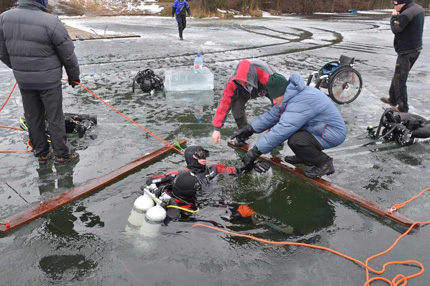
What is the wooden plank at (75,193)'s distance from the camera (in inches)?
131

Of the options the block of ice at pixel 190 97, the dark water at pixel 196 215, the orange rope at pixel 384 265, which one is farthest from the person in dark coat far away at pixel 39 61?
the block of ice at pixel 190 97

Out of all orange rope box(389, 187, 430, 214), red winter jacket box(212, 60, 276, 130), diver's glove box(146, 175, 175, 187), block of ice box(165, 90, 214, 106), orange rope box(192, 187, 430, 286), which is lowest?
orange rope box(192, 187, 430, 286)

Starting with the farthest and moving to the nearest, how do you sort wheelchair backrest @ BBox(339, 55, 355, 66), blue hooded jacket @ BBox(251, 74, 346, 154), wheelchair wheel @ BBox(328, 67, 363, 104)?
wheelchair backrest @ BBox(339, 55, 355, 66), wheelchair wheel @ BBox(328, 67, 363, 104), blue hooded jacket @ BBox(251, 74, 346, 154)

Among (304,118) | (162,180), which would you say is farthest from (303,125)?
(162,180)

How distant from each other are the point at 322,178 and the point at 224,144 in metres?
1.68

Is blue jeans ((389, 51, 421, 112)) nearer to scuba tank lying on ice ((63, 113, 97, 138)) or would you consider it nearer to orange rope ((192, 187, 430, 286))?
orange rope ((192, 187, 430, 286))

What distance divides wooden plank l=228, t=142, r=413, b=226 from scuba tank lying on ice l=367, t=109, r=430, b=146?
6.40ft

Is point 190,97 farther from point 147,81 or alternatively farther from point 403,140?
point 403,140

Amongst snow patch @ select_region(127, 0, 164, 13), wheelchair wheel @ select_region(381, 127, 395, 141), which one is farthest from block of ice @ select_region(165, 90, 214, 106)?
snow patch @ select_region(127, 0, 164, 13)

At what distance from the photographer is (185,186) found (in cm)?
355

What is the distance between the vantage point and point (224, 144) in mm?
5312

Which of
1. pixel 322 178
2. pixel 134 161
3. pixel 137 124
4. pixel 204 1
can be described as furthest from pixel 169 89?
pixel 204 1

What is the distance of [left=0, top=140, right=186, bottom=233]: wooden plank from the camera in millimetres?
3324

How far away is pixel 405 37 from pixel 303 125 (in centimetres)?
389
